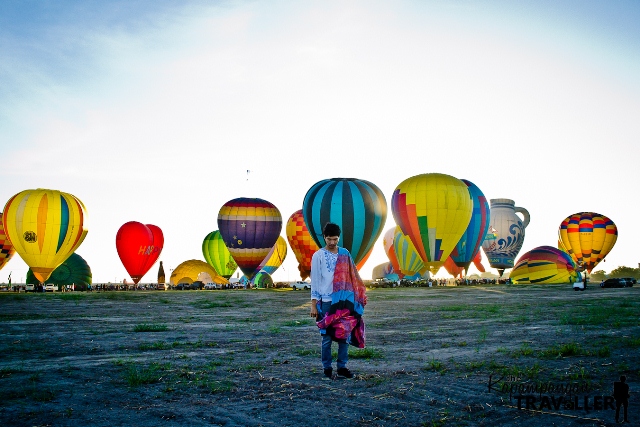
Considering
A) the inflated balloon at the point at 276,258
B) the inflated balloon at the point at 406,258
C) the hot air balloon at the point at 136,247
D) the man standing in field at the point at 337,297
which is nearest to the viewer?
the man standing in field at the point at 337,297

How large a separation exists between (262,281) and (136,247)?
1670cm

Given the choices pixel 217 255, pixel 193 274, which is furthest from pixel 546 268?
pixel 193 274

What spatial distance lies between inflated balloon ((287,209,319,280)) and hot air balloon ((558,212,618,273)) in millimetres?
33347

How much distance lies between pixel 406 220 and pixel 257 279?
31065 millimetres

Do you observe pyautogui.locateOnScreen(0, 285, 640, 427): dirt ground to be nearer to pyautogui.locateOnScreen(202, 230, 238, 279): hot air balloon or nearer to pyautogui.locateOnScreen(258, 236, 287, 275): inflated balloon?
pyautogui.locateOnScreen(202, 230, 238, 279): hot air balloon

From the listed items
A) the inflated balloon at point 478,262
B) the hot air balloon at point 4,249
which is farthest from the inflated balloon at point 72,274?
the inflated balloon at point 478,262

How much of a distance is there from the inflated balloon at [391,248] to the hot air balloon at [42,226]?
46.2m

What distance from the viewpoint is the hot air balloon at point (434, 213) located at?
154 feet

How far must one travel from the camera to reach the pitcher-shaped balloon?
78.2 metres

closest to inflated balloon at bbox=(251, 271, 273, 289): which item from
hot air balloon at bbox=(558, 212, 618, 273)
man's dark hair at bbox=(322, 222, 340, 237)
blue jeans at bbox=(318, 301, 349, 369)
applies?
hot air balloon at bbox=(558, 212, 618, 273)

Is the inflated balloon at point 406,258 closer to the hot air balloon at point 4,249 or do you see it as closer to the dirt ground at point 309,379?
the hot air balloon at point 4,249

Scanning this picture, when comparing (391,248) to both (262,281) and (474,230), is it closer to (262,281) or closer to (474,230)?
(262,281)

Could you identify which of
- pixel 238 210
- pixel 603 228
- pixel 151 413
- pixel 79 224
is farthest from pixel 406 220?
pixel 151 413

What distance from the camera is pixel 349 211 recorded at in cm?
4453
